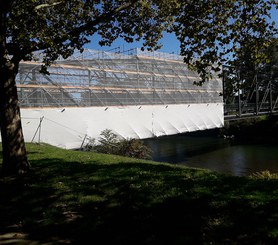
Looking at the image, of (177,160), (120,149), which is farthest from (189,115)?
(120,149)

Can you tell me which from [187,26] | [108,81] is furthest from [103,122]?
[187,26]

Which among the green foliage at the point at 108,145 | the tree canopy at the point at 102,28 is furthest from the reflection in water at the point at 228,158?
the tree canopy at the point at 102,28

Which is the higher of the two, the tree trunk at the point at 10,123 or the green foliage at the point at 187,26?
the green foliage at the point at 187,26

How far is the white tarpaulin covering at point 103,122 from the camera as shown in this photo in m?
20.0

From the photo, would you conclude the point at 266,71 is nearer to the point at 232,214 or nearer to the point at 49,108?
the point at 49,108

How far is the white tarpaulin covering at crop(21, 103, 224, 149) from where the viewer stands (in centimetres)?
2000

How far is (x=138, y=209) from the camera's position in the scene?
17.3 feet

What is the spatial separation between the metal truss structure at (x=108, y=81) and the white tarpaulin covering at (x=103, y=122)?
Result: 77 cm

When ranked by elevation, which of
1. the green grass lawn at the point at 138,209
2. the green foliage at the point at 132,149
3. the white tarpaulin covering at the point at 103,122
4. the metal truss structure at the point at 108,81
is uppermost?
the metal truss structure at the point at 108,81

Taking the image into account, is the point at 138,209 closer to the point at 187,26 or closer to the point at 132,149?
the point at 187,26

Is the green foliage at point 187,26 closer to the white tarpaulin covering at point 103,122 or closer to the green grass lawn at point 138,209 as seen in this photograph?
the green grass lawn at point 138,209

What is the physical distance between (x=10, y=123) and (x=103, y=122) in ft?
51.7

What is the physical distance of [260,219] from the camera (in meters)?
4.44

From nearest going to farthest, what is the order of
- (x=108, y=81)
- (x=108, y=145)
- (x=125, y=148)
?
(x=125, y=148)
(x=108, y=145)
(x=108, y=81)
